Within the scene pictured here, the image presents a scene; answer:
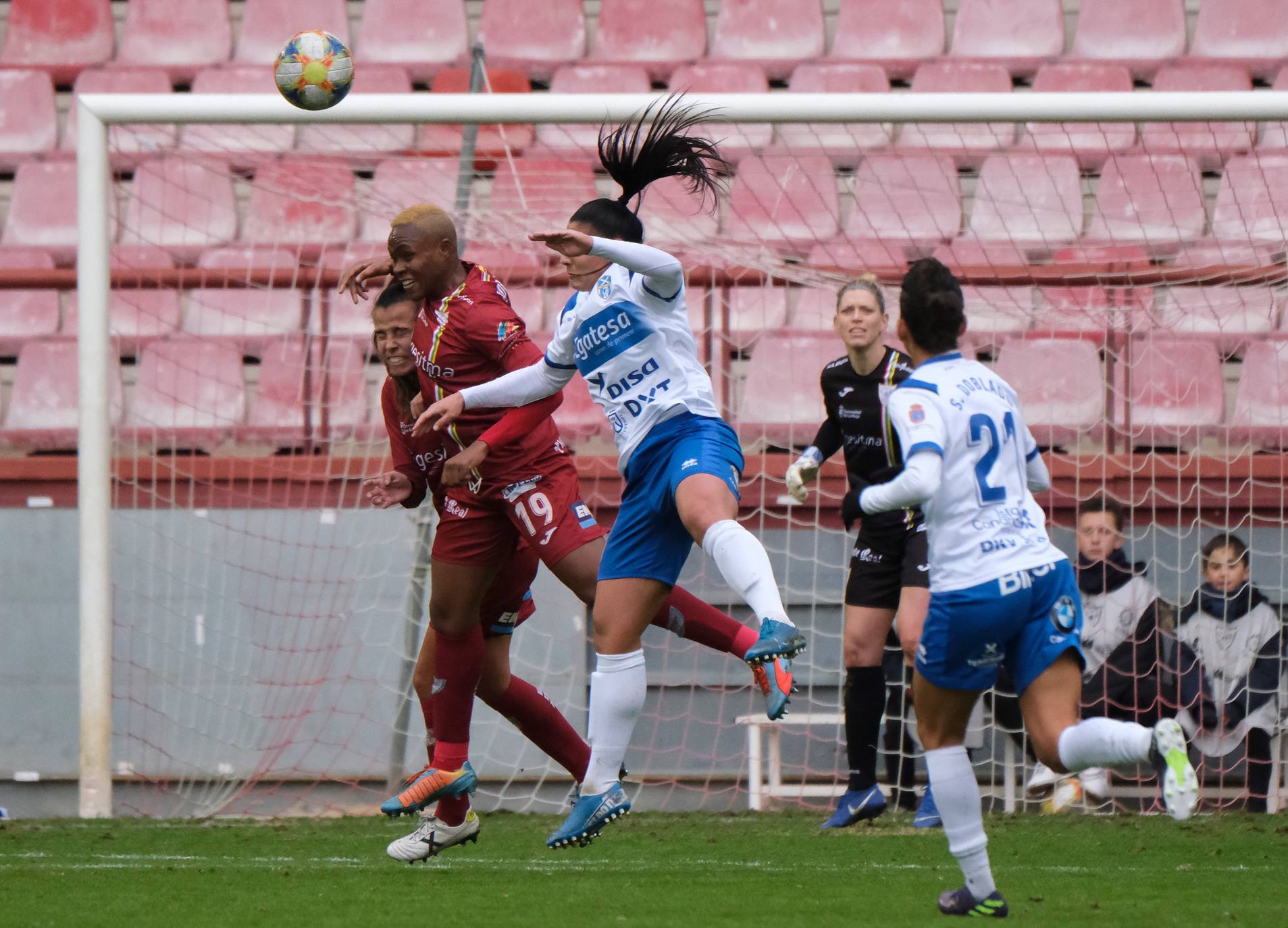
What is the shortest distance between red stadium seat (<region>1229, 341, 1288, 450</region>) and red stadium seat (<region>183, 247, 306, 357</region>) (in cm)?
526

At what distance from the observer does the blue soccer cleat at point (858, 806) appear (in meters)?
6.09

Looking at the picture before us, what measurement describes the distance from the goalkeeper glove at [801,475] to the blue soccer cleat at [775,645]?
969 millimetres

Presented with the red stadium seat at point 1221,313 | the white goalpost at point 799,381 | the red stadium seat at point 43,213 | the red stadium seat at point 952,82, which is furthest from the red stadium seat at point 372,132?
the red stadium seat at point 1221,313

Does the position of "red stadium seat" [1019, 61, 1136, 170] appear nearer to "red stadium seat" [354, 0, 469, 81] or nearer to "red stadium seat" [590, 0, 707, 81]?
"red stadium seat" [590, 0, 707, 81]

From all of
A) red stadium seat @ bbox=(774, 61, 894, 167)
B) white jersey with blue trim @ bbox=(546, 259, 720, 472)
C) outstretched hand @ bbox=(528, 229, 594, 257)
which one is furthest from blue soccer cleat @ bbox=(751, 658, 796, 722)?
red stadium seat @ bbox=(774, 61, 894, 167)

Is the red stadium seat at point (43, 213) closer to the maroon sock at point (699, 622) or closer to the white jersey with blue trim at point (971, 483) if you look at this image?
the maroon sock at point (699, 622)

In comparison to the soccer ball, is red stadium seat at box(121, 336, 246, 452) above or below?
below

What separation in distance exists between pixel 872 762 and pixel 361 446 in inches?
146

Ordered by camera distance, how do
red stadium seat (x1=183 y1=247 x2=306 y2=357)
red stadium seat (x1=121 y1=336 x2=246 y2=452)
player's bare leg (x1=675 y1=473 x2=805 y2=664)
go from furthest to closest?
1. red stadium seat (x1=183 y1=247 x2=306 y2=357)
2. red stadium seat (x1=121 y1=336 x2=246 y2=452)
3. player's bare leg (x1=675 y1=473 x2=805 y2=664)

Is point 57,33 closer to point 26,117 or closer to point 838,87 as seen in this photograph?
point 26,117

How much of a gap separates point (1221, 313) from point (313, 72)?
200 inches

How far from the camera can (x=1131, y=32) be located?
10867mm

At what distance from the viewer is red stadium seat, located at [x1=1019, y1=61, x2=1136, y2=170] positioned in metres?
9.20

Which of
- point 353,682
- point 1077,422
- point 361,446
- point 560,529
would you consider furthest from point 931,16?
point 560,529
